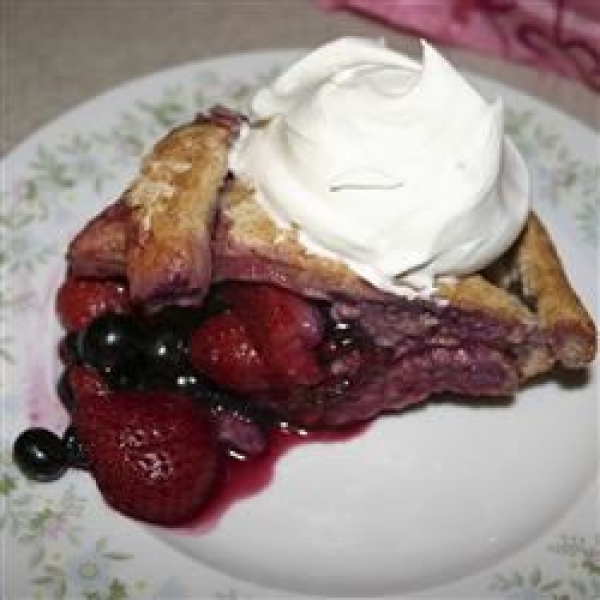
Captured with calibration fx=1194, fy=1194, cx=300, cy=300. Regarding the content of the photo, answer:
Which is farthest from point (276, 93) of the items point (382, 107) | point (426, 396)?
point (426, 396)

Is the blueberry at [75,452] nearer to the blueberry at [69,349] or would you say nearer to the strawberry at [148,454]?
the strawberry at [148,454]

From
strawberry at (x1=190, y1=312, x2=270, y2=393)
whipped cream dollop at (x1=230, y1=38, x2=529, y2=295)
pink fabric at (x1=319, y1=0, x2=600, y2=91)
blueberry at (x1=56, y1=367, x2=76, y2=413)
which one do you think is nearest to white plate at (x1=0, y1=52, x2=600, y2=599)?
blueberry at (x1=56, y1=367, x2=76, y2=413)

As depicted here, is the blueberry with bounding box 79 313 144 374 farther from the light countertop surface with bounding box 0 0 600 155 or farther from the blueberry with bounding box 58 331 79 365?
the light countertop surface with bounding box 0 0 600 155

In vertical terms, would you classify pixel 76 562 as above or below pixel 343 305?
below

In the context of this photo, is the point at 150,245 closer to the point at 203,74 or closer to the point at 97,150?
the point at 97,150

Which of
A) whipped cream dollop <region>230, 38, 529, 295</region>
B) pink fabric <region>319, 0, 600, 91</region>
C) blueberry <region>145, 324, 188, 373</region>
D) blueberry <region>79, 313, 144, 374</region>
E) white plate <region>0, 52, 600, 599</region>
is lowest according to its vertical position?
white plate <region>0, 52, 600, 599</region>

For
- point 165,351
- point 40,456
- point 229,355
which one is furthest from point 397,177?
point 40,456

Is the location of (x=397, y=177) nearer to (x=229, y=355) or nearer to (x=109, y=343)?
(x=229, y=355)
